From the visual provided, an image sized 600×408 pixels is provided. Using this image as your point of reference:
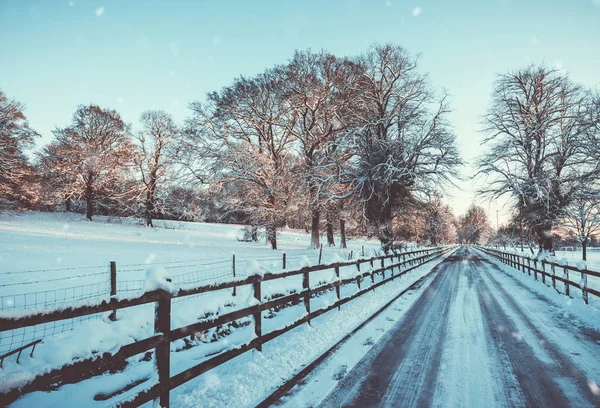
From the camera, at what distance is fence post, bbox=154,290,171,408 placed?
3.06 meters

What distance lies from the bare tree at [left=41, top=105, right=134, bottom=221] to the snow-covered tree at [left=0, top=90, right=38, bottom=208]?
2580mm

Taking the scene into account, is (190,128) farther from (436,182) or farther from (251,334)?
(251,334)

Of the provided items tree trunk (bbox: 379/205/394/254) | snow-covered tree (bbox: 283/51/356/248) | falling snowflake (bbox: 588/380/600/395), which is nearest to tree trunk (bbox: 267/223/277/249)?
snow-covered tree (bbox: 283/51/356/248)

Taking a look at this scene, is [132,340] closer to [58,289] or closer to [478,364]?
[58,289]

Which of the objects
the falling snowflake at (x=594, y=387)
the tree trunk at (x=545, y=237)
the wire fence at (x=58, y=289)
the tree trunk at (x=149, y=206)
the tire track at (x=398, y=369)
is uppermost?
the tree trunk at (x=149, y=206)

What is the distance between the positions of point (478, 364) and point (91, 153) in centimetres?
3135

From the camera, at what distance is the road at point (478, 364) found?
11.4ft

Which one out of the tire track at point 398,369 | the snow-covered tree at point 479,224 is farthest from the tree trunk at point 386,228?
the snow-covered tree at point 479,224

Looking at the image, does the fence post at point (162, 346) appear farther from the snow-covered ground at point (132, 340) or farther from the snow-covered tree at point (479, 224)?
the snow-covered tree at point (479, 224)

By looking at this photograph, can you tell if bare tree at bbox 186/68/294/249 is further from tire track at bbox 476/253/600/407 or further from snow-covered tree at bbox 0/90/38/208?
tire track at bbox 476/253/600/407

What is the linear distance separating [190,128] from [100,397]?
799 inches

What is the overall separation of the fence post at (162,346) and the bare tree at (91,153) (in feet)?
96.4

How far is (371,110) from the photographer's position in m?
20.7

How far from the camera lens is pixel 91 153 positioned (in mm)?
26750
